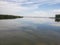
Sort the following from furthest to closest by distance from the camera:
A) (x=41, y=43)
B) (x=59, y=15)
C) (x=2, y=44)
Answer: (x=59, y=15) < (x=41, y=43) < (x=2, y=44)

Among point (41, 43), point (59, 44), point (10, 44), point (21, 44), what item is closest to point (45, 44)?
point (41, 43)

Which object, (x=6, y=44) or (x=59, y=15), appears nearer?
(x=6, y=44)

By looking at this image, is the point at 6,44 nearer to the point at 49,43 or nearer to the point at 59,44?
the point at 49,43

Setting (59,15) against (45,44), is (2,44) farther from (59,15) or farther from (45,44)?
(59,15)

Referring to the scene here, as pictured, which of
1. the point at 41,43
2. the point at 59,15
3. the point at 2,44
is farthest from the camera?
the point at 59,15

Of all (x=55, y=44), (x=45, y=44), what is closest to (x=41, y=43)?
(x=45, y=44)

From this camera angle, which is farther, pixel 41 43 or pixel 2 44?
pixel 41 43

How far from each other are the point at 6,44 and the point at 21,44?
1707 mm

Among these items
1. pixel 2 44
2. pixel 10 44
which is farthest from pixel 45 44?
pixel 2 44

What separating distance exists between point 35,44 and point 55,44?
235 cm

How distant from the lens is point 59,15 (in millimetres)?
106188

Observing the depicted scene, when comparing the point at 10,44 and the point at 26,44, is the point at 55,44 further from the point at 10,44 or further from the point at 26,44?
the point at 10,44

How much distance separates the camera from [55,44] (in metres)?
14.1

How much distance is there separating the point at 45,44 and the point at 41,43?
597 mm
